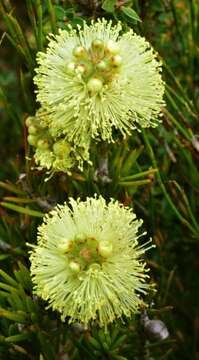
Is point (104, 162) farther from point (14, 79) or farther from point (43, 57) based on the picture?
point (14, 79)

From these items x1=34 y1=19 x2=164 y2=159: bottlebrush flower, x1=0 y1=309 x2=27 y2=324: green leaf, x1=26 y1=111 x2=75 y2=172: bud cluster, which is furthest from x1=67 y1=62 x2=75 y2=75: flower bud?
x1=0 y1=309 x2=27 y2=324: green leaf

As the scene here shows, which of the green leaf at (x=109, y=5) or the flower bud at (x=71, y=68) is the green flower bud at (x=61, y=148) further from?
the green leaf at (x=109, y=5)

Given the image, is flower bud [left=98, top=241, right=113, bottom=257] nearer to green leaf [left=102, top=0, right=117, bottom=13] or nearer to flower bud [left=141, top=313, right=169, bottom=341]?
flower bud [left=141, top=313, right=169, bottom=341]

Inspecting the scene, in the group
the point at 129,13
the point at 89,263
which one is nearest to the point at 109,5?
the point at 129,13

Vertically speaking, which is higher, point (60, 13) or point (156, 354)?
point (60, 13)

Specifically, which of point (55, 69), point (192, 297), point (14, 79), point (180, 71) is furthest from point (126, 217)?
point (14, 79)

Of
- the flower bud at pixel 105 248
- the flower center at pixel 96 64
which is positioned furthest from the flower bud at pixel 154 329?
the flower center at pixel 96 64

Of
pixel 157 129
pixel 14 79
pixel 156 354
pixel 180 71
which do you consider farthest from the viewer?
pixel 14 79
